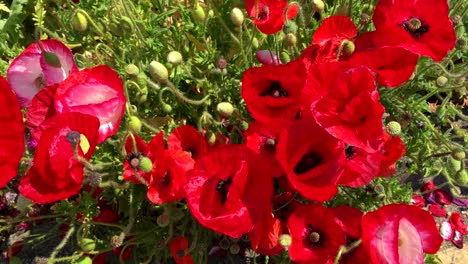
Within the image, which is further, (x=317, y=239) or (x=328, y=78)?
(x=317, y=239)

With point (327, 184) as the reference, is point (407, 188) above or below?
below

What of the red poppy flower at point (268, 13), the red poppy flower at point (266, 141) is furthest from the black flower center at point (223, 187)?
the red poppy flower at point (268, 13)

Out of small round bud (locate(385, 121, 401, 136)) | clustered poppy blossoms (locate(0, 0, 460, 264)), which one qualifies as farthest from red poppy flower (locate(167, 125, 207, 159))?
small round bud (locate(385, 121, 401, 136))

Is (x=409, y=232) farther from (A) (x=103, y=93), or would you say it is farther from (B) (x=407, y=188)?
(A) (x=103, y=93)

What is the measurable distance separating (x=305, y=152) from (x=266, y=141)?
0.51ft

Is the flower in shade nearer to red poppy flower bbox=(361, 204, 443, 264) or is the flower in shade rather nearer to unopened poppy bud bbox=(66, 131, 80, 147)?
unopened poppy bud bbox=(66, 131, 80, 147)

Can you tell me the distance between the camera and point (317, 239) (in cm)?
128

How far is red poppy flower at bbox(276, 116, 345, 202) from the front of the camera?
107cm

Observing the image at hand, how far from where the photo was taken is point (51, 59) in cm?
125

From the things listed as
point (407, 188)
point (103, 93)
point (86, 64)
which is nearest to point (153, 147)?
point (103, 93)

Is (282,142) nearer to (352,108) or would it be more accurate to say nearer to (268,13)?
(352,108)

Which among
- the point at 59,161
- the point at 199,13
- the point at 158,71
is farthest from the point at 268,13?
the point at 59,161

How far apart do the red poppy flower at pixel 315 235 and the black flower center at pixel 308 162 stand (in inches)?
4.4

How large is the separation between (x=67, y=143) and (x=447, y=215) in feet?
5.77
